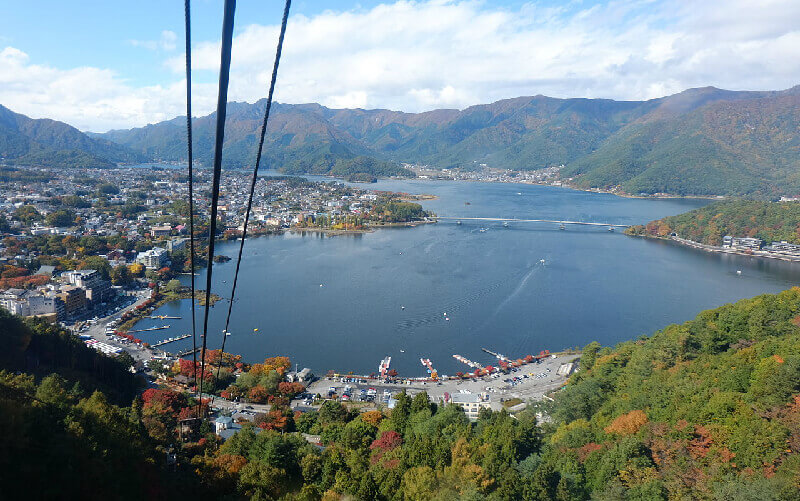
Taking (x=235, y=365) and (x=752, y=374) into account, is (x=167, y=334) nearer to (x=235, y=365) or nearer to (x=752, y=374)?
(x=235, y=365)

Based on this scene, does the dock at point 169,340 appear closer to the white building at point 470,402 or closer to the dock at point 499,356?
the white building at point 470,402

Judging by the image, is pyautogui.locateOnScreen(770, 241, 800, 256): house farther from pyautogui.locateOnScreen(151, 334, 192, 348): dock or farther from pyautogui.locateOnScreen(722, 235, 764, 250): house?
pyautogui.locateOnScreen(151, 334, 192, 348): dock

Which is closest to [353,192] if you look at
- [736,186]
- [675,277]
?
[675,277]

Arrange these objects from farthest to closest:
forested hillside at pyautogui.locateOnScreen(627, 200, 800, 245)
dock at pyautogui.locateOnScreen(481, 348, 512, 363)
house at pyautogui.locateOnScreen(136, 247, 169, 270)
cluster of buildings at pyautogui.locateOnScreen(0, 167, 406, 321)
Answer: forested hillside at pyautogui.locateOnScreen(627, 200, 800, 245) < house at pyautogui.locateOnScreen(136, 247, 169, 270) < cluster of buildings at pyautogui.locateOnScreen(0, 167, 406, 321) < dock at pyautogui.locateOnScreen(481, 348, 512, 363)

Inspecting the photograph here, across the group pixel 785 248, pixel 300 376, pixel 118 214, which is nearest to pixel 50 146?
pixel 118 214

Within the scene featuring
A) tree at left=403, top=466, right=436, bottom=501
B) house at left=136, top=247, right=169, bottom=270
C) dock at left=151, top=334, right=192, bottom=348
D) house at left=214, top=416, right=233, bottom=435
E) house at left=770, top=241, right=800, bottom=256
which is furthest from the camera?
house at left=770, top=241, right=800, bottom=256

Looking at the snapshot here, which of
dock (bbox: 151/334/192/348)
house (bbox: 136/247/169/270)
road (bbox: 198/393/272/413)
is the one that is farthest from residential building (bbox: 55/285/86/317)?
road (bbox: 198/393/272/413)

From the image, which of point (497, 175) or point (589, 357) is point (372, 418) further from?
point (497, 175)
